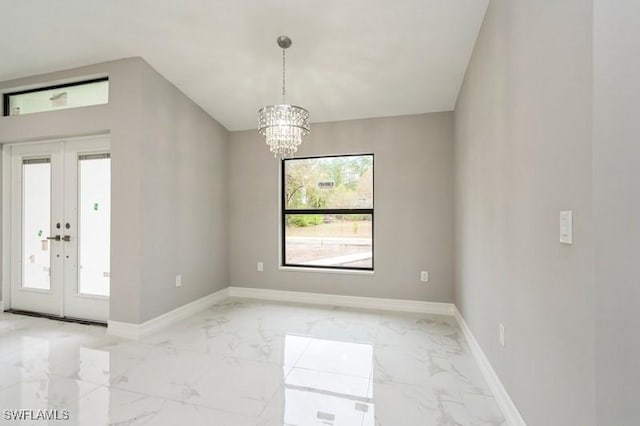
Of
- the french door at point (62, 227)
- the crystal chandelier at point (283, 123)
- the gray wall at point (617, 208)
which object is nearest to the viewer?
the gray wall at point (617, 208)

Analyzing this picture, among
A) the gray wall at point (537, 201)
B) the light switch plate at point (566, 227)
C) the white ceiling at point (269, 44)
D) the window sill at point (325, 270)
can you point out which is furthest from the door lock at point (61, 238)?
the light switch plate at point (566, 227)

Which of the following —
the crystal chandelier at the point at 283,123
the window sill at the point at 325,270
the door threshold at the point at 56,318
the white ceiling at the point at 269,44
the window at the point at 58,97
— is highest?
the white ceiling at the point at 269,44

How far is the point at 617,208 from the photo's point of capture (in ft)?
3.16

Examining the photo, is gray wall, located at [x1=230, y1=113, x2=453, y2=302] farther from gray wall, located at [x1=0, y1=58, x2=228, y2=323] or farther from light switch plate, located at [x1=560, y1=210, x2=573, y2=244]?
light switch plate, located at [x1=560, y1=210, x2=573, y2=244]

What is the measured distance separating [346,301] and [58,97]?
4106mm

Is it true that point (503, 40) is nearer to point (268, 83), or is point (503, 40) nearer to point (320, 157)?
point (268, 83)

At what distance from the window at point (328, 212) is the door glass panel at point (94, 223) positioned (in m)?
2.09

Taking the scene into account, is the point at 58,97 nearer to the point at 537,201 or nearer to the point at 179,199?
the point at 179,199

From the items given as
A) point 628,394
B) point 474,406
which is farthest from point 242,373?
point 628,394

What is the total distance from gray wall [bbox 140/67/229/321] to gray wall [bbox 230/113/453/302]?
495mm

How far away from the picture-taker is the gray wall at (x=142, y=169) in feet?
9.63

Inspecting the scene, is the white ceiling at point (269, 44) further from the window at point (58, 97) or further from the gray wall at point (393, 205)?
the gray wall at point (393, 205)

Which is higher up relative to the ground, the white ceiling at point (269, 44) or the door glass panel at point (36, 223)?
the white ceiling at point (269, 44)

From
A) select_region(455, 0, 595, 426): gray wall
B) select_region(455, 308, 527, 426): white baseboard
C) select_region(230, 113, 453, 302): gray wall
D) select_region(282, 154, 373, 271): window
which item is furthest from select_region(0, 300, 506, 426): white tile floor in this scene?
select_region(282, 154, 373, 271): window
